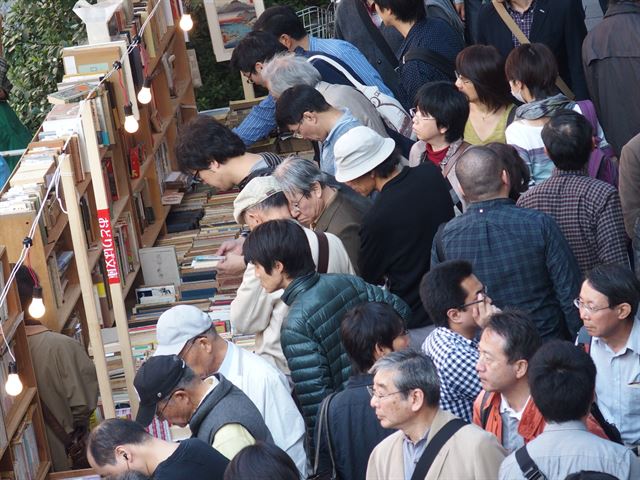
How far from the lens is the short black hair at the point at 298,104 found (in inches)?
279

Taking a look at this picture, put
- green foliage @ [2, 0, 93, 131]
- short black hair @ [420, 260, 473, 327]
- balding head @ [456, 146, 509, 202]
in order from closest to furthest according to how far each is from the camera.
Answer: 1. short black hair @ [420, 260, 473, 327]
2. balding head @ [456, 146, 509, 202]
3. green foliage @ [2, 0, 93, 131]

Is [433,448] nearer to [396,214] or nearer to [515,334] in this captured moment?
[515,334]

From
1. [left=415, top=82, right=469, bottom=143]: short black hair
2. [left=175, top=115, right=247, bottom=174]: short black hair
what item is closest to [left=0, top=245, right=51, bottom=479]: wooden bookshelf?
[left=175, top=115, right=247, bottom=174]: short black hair

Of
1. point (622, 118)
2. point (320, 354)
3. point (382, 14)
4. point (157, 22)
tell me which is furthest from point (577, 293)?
point (157, 22)

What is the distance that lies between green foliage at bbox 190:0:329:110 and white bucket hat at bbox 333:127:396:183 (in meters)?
8.64

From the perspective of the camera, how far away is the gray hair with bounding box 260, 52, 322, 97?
778 centimetres

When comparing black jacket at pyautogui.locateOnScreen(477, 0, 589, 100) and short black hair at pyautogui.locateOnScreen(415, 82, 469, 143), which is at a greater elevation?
short black hair at pyautogui.locateOnScreen(415, 82, 469, 143)

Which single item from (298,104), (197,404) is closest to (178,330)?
(197,404)

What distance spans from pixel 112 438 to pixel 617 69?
446 centimetres

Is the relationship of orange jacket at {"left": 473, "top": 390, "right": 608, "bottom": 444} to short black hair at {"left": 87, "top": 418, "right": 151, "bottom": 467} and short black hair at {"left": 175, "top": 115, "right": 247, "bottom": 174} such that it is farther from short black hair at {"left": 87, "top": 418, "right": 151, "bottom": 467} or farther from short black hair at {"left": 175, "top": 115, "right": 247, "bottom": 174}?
short black hair at {"left": 175, "top": 115, "right": 247, "bottom": 174}

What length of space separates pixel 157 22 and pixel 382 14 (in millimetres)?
3371

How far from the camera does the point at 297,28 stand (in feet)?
29.2

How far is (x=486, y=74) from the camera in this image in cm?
694

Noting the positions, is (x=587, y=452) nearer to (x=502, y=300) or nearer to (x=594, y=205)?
(x=502, y=300)
